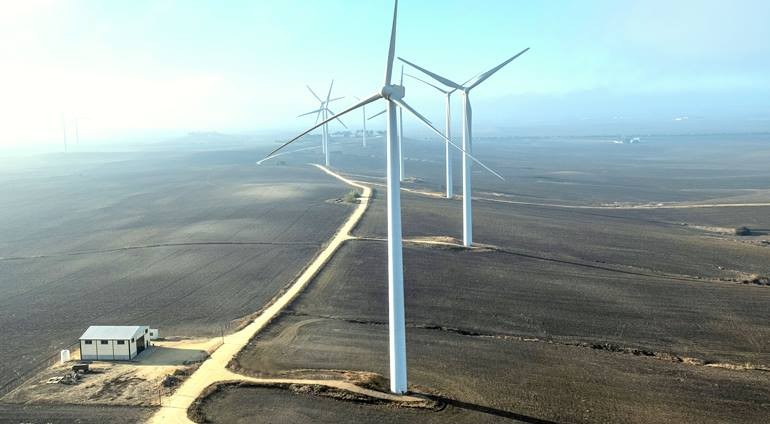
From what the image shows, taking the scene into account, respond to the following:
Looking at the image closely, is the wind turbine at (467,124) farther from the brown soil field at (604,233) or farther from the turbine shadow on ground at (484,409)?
the turbine shadow on ground at (484,409)

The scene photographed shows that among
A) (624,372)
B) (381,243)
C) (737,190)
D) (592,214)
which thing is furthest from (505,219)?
(737,190)

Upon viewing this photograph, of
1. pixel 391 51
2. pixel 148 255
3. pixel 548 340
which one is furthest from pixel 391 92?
pixel 148 255

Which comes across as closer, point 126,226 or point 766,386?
point 766,386

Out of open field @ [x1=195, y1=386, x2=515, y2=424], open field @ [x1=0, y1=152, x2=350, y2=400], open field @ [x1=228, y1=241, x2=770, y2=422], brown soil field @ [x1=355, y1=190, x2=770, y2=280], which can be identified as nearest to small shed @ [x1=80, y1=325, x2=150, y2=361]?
open field @ [x1=0, y1=152, x2=350, y2=400]

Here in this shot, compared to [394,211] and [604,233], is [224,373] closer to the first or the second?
[394,211]

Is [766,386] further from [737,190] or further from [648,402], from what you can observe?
[737,190]

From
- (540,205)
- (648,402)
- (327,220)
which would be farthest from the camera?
(540,205)

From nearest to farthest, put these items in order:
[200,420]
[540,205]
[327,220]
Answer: [200,420]
[327,220]
[540,205]

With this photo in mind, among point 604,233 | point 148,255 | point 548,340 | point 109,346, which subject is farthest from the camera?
point 604,233

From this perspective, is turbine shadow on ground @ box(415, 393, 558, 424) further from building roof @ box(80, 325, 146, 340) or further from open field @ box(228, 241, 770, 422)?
building roof @ box(80, 325, 146, 340)
